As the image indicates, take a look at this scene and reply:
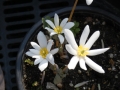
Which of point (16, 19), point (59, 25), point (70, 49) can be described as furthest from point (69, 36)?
point (16, 19)

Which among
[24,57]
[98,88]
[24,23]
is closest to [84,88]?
[98,88]

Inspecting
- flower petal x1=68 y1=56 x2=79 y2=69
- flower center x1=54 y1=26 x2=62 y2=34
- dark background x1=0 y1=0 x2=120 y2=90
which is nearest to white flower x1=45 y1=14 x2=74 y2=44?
flower center x1=54 y1=26 x2=62 y2=34

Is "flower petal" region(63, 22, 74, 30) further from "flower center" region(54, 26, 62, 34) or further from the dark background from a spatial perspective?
the dark background

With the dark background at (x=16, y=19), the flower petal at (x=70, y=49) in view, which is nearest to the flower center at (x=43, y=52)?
the flower petal at (x=70, y=49)

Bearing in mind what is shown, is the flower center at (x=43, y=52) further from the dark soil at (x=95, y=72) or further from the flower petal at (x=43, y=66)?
the dark soil at (x=95, y=72)

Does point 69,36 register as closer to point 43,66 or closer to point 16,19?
point 43,66

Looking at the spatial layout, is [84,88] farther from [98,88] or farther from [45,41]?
[45,41]
